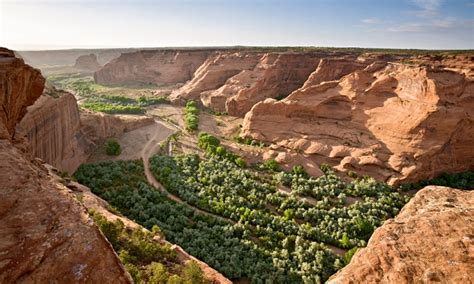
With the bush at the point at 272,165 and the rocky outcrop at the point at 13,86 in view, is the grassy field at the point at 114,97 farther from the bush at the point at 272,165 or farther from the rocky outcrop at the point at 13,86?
the rocky outcrop at the point at 13,86

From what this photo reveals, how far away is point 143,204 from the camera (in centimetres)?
3469

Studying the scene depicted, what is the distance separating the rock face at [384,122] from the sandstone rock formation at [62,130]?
24955 mm

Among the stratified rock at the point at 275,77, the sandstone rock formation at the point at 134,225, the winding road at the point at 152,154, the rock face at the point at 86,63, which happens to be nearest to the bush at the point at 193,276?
the sandstone rock formation at the point at 134,225

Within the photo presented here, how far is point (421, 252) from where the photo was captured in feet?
36.1

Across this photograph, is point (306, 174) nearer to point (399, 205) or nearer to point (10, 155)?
point (399, 205)

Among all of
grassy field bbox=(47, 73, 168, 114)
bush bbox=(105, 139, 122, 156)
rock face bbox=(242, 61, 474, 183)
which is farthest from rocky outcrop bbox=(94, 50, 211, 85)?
bush bbox=(105, 139, 122, 156)

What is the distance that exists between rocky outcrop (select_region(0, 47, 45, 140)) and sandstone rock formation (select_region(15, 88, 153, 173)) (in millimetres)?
12503

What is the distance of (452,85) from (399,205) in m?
17.4

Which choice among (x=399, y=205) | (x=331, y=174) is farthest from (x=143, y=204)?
(x=399, y=205)

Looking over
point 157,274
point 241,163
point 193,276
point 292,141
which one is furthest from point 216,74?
point 157,274

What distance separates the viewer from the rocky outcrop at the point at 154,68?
113312mm

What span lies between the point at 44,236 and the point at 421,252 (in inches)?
472

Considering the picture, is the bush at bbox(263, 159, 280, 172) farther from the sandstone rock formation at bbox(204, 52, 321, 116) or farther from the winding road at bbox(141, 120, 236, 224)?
the sandstone rock formation at bbox(204, 52, 321, 116)

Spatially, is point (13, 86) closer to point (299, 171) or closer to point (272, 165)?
point (272, 165)
